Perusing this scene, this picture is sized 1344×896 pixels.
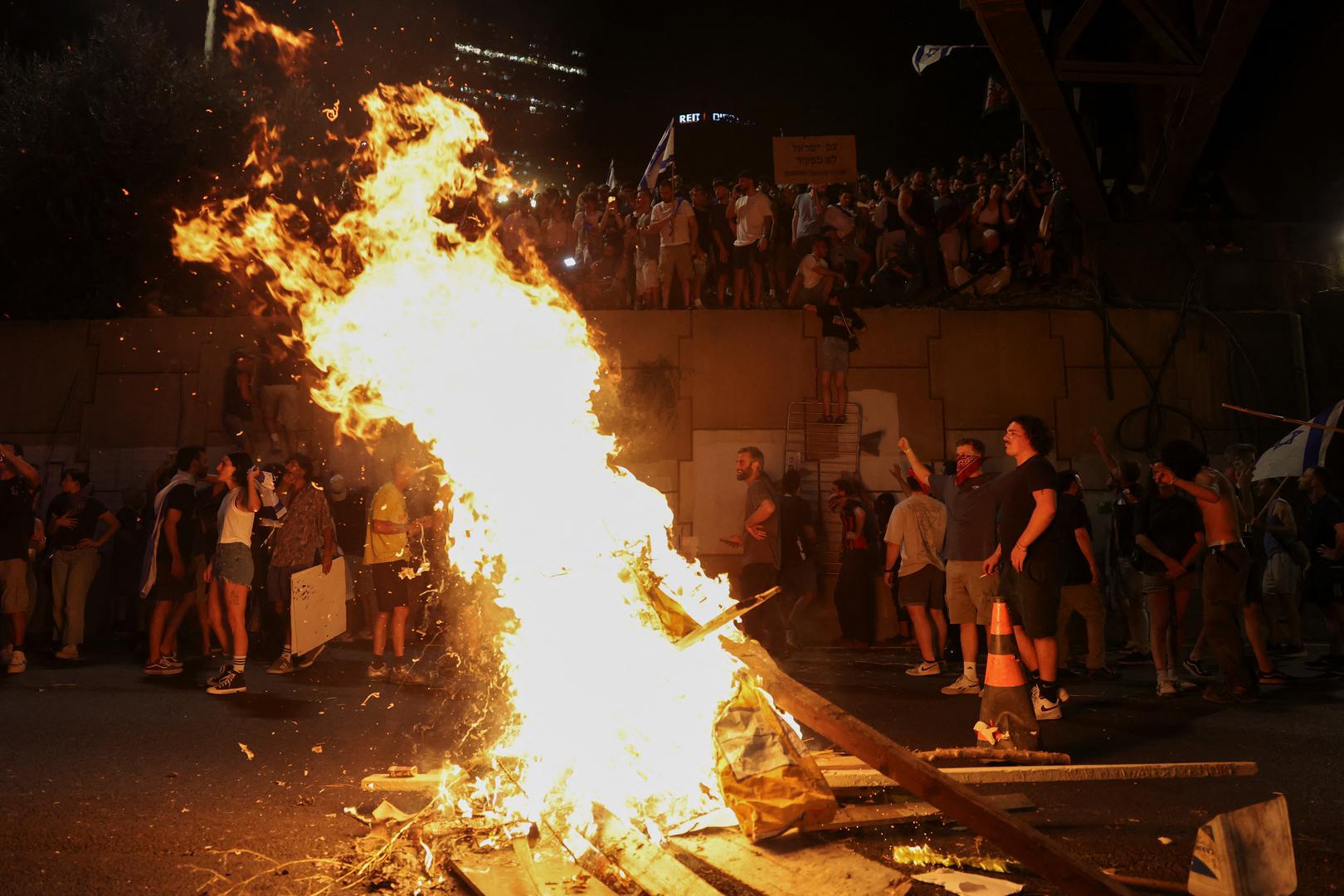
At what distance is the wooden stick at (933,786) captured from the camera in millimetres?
3262

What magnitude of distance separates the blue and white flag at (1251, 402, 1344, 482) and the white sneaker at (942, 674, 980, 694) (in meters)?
4.53

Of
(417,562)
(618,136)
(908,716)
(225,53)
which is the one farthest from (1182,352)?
(618,136)

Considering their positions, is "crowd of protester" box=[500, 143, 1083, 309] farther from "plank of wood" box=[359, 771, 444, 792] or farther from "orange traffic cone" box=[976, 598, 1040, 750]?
"plank of wood" box=[359, 771, 444, 792]

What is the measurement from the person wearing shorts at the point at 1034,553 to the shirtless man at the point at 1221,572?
1.60 metres

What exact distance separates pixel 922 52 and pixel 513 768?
1783cm

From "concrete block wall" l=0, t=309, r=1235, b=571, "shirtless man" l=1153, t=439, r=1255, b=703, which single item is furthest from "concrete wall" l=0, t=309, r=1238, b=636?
"shirtless man" l=1153, t=439, r=1255, b=703

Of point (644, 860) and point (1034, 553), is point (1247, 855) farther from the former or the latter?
point (1034, 553)

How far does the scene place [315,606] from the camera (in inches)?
344

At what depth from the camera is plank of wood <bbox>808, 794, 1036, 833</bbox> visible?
4.43 meters

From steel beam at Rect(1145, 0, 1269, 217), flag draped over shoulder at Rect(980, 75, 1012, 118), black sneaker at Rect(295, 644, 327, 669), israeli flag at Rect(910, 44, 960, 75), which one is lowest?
black sneaker at Rect(295, 644, 327, 669)

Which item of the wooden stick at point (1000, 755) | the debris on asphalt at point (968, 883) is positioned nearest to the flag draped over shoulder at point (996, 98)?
the wooden stick at point (1000, 755)

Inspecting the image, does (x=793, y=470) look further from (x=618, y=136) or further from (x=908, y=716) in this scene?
(x=618, y=136)

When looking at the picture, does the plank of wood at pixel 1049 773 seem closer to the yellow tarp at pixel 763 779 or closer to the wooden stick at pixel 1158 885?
the yellow tarp at pixel 763 779

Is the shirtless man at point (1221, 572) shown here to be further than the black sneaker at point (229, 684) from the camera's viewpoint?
No
